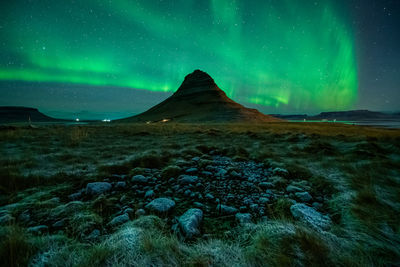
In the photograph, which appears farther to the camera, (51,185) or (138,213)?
(51,185)

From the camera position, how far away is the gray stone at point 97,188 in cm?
318

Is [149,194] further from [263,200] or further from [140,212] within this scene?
[263,200]

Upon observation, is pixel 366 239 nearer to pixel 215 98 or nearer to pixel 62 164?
pixel 62 164

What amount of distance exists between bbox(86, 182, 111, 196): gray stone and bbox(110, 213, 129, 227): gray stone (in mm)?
1252

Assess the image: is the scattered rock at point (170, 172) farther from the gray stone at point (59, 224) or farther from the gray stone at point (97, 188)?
the gray stone at point (59, 224)

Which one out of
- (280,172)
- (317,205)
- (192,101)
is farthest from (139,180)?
(192,101)

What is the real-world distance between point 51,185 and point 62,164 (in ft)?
5.51

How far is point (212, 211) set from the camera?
2.71m

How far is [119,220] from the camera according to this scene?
2268 millimetres

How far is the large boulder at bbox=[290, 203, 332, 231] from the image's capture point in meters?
2.13

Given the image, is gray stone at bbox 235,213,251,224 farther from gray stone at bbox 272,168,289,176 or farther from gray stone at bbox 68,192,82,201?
gray stone at bbox 68,192,82,201

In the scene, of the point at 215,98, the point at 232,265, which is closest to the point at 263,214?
the point at 232,265

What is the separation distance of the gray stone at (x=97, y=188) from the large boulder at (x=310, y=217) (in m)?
3.78

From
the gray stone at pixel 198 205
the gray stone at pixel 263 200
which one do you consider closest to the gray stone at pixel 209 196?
the gray stone at pixel 198 205
